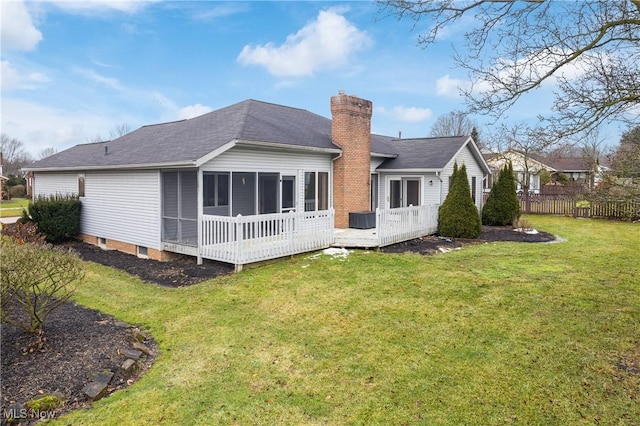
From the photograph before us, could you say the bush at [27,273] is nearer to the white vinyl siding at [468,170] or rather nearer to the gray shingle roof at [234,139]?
the gray shingle roof at [234,139]

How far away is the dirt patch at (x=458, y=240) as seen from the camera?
12.5 meters

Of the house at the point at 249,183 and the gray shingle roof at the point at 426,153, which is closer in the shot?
the house at the point at 249,183

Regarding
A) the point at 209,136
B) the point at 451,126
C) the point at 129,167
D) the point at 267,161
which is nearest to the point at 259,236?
the point at 267,161

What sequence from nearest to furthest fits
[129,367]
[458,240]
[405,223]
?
[129,367]
[405,223]
[458,240]

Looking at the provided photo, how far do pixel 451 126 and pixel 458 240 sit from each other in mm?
34865

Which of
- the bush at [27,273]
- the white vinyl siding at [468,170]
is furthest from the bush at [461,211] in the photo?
the bush at [27,273]

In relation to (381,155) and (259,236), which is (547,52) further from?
(381,155)

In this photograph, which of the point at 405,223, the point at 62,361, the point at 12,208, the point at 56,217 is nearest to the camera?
the point at 62,361

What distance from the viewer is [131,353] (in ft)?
17.9

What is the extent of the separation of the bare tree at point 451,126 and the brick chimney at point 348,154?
31.8 metres

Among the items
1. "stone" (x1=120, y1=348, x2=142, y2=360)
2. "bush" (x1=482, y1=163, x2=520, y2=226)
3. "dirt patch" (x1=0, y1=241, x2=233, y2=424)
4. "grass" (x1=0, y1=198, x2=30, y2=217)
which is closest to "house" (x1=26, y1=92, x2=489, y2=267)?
"bush" (x1=482, y1=163, x2=520, y2=226)

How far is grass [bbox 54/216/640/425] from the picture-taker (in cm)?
411

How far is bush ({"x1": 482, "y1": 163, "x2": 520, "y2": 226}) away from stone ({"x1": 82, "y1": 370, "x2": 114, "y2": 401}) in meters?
17.6

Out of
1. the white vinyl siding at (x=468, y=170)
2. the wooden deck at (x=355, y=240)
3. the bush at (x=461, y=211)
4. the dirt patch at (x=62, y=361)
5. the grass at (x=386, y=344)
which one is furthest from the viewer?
the white vinyl siding at (x=468, y=170)
